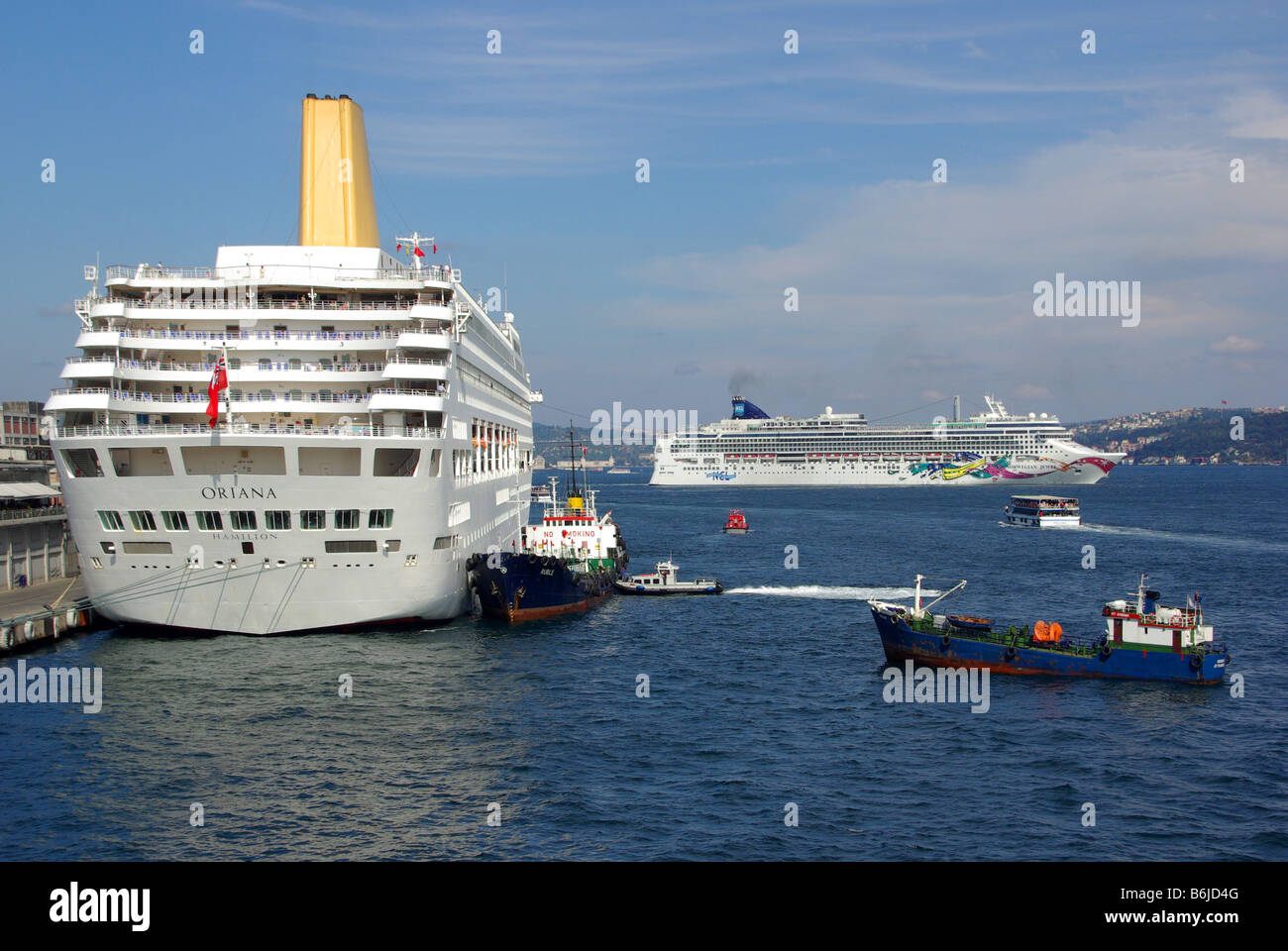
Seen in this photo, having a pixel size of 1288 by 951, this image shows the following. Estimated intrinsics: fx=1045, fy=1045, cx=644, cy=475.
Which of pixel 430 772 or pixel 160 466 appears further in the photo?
pixel 160 466

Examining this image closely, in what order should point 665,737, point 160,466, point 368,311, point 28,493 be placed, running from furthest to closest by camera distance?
point 28,493 → point 368,311 → point 160,466 → point 665,737

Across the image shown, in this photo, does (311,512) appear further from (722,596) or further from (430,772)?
(722,596)

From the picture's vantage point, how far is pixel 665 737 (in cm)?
2941

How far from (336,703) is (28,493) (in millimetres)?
32776

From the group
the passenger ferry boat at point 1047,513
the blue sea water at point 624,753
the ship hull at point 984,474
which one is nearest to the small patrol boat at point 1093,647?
the blue sea water at point 624,753

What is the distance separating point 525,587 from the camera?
48.3 meters

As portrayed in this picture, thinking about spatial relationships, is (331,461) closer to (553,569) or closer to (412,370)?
(412,370)

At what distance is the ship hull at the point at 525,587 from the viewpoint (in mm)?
46522

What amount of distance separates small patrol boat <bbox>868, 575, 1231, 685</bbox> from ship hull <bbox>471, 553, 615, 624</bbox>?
671 inches

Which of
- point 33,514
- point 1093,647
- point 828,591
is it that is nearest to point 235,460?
point 33,514

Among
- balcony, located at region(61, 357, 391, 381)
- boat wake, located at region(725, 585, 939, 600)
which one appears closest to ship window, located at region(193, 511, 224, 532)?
balcony, located at region(61, 357, 391, 381)

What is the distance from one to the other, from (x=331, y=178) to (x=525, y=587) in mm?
21815

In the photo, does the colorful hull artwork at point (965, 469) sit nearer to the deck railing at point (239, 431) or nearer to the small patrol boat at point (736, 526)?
the small patrol boat at point (736, 526)
